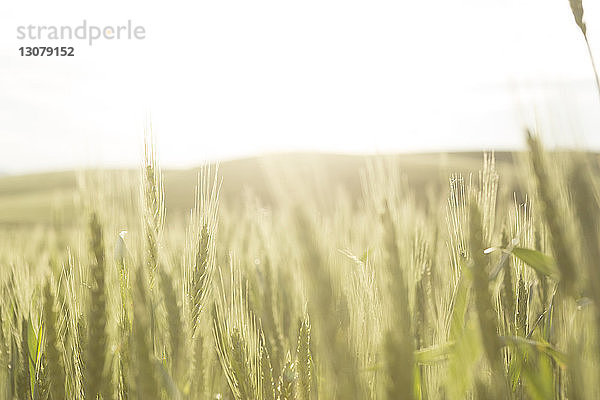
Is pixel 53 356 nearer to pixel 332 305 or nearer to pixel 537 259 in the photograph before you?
pixel 332 305

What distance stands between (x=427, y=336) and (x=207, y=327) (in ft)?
1.81

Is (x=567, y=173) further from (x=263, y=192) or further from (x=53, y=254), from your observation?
(x=263, y=192)

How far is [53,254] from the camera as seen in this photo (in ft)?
4.39

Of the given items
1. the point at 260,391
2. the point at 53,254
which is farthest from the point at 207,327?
the point at 53,254

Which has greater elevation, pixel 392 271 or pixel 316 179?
pixel 316 179

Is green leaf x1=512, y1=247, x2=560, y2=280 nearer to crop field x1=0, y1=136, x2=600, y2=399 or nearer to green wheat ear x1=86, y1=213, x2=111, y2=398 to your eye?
crop field x1=0, y1=136, x2=600, y2=399

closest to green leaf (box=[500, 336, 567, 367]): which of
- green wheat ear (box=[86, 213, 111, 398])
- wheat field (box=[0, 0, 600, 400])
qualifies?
wheat field (box=[0, 0, 600, 400])

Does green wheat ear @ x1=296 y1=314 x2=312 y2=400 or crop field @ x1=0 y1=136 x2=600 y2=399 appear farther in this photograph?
green wheat ear @ x1=296 y1=314 x2=312 y2=400

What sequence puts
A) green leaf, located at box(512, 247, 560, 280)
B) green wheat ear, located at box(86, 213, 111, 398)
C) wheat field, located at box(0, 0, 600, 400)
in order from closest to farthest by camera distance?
wheat field, located at box(0, 0, 600, 400)
green wheat ear, located at box(86, 213, 111, 398)
green leaf, located at box(512, 247, 560, 280)

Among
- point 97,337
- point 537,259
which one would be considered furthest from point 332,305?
point 537,259

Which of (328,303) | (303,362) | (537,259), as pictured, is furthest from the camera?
(303,362)

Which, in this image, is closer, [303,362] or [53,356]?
[53,356]

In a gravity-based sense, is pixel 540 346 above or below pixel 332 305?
below

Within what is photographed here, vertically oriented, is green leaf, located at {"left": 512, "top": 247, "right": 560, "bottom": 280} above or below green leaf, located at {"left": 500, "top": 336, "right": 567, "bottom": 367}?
above
